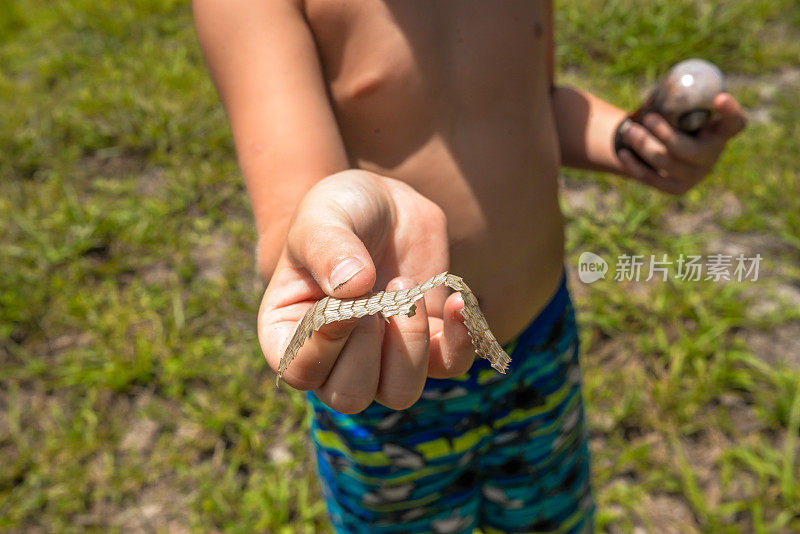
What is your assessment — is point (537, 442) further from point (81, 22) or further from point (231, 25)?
point (81, 22)

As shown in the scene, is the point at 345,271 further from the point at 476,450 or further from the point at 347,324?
the point at 476,450

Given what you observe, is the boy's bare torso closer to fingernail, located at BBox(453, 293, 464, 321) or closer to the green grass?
fingernail, located at BBox(453, 293, 464, 321)

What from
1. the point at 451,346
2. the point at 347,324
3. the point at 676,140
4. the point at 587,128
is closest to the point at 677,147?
the point at 676,140

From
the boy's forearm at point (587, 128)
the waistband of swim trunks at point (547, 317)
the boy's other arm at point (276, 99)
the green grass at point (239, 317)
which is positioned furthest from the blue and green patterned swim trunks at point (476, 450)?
the green grass at point (239, 317)

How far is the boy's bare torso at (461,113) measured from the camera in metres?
0.77

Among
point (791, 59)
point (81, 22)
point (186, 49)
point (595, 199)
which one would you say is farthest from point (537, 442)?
point (81, 22)

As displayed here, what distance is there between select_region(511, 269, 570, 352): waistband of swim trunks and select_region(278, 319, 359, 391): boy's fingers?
17.1 inches

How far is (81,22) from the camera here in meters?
2.96

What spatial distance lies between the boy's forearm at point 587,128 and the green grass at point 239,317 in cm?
72

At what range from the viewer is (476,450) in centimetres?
99

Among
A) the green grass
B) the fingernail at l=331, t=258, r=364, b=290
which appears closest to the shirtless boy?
the fingernail at l=331, t=258, r=364, b=290

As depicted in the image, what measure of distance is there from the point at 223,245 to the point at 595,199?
1.18 m

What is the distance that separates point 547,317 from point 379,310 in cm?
53

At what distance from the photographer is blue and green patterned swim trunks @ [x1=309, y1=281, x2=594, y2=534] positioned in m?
0.92
